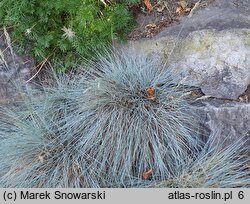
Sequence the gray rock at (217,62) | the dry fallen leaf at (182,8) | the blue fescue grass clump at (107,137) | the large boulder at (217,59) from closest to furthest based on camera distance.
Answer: the blue fescue grass clump at (107,137), the large boulder at (217,59), the gray rock at (217,62), the dry fallen leaf at (182,8)

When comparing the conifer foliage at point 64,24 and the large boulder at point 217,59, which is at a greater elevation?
the conifer foliage at point 64,24

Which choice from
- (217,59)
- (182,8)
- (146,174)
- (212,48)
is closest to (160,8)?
(182,8)

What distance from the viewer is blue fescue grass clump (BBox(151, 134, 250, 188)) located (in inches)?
130

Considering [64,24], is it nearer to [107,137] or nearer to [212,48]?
[107,137]

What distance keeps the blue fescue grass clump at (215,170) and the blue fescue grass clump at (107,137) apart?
0.10m

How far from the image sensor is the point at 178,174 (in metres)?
3.41

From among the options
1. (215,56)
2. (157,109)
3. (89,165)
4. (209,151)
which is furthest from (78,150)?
(215,56)

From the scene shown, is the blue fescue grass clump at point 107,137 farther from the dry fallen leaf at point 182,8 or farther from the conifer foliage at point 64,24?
the dry fallen leaf at point 182,8

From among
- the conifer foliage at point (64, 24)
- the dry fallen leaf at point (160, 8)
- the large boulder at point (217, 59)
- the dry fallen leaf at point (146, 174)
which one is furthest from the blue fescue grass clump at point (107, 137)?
the dry fallen leaf at point (160, 8)

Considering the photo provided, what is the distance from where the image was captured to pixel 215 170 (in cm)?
335

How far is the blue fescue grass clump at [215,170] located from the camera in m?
3.30

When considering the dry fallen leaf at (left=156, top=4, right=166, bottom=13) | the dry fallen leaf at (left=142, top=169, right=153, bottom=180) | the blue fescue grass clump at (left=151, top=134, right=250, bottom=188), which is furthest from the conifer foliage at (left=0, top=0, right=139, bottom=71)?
the blue fescue grass clump at (left=151, top=134, right=250, bottom=188)

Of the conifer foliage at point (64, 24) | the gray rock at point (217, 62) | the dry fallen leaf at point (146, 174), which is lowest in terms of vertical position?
the dry fallen leaf at point (146, 174)

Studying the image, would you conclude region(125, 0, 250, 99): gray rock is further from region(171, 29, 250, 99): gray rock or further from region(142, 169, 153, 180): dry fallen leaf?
region(142, 169, 153, 180): dry fallen leaf
